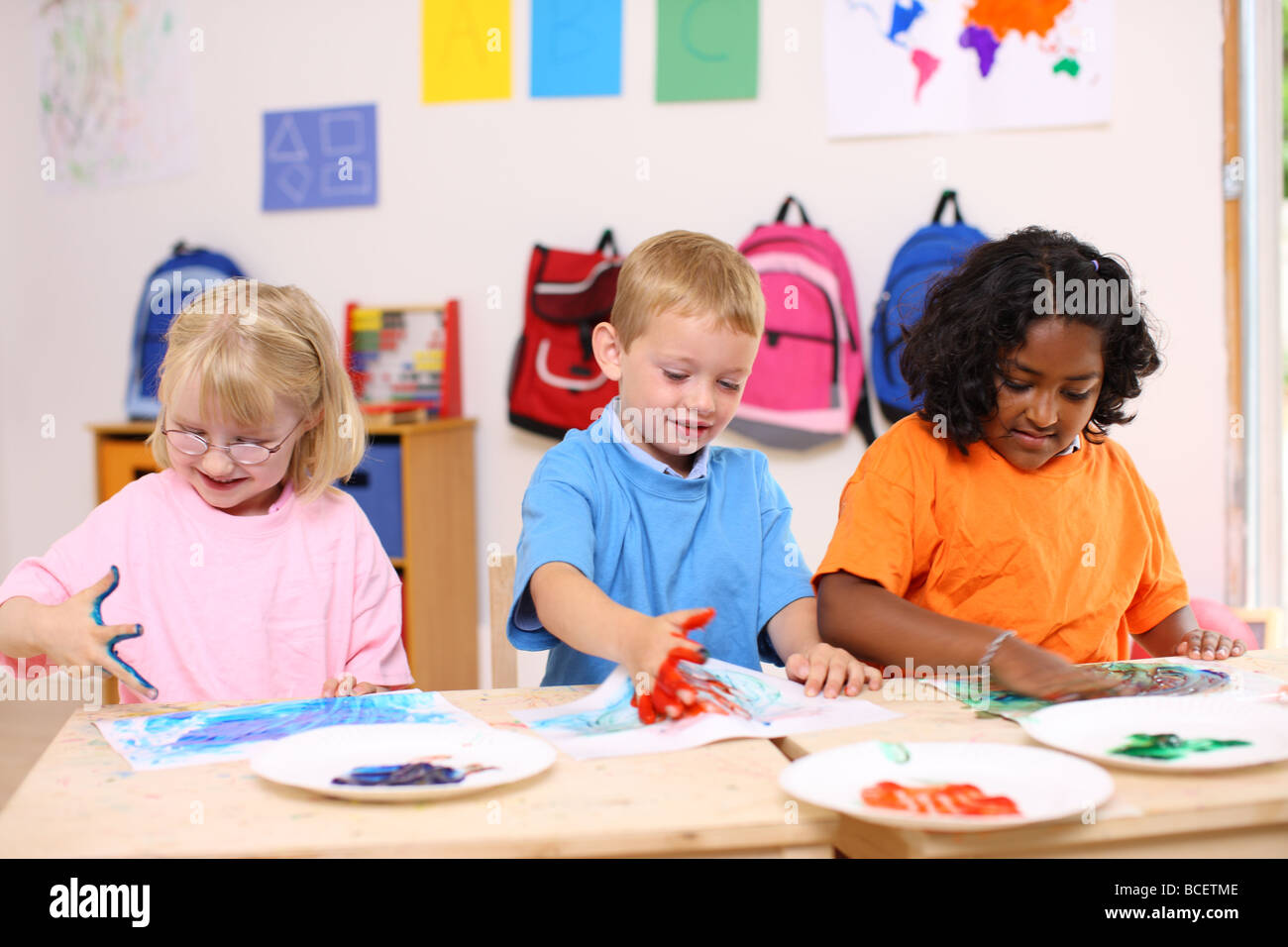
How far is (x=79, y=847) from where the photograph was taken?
2.03ft

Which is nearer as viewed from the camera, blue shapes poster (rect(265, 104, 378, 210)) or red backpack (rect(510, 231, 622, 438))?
red backpack (rect(510, 231, 622, 438))

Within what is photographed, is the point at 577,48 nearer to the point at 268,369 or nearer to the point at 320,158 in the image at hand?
the point at 320,158

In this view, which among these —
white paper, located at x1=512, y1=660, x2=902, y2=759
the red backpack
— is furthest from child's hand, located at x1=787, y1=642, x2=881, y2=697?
the red backpack

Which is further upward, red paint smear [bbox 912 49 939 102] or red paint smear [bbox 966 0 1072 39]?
red paint smear [bbox 966 0 1072 39]

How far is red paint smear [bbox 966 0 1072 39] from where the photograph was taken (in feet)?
7.60

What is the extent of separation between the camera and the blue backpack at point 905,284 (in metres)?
2.32

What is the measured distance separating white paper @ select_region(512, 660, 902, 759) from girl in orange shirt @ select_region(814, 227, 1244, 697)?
0.65 ft

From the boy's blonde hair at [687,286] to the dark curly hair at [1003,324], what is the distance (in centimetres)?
22

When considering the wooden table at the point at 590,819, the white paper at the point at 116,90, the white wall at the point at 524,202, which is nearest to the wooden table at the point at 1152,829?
the wooden table at the point at 590,819

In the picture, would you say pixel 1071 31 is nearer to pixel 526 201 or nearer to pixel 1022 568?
pixel 526 201

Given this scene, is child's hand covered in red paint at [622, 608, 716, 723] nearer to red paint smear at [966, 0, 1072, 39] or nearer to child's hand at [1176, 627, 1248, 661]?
child's hand at [1176, 627, 1248, 661]
